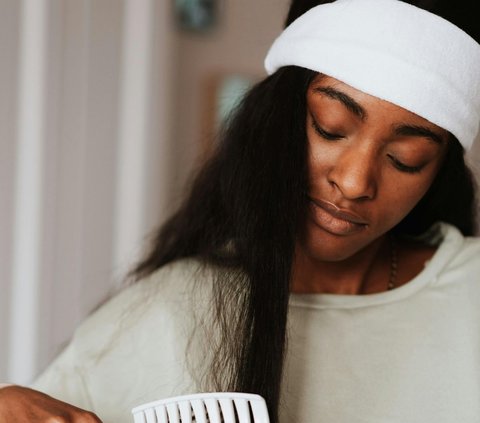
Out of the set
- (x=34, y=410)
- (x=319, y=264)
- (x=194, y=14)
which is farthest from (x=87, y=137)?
(x=34, y=410)

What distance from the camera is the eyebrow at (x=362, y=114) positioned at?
33.4 inches

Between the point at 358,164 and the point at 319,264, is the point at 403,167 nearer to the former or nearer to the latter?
the point at 358,164

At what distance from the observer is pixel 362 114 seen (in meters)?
0.85

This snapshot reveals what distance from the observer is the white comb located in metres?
0.66

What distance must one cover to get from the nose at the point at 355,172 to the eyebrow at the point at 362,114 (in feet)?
0.11

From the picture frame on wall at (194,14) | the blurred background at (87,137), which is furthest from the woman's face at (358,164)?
the picture frame on wall at (194,14)

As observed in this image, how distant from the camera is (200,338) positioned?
0.91 metres

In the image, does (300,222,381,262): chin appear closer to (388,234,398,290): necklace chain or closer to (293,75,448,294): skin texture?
(293,75,448,294): skin texture

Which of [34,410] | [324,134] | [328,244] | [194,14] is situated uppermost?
[194,14]

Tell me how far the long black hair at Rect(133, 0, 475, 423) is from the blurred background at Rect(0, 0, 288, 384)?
0.15 meters

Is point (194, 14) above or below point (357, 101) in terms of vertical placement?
above

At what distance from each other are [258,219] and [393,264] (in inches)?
10.3

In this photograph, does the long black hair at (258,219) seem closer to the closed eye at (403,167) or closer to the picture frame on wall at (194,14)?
the closed eye at (403,167)

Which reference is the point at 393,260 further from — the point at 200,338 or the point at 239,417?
the point at 239,417
